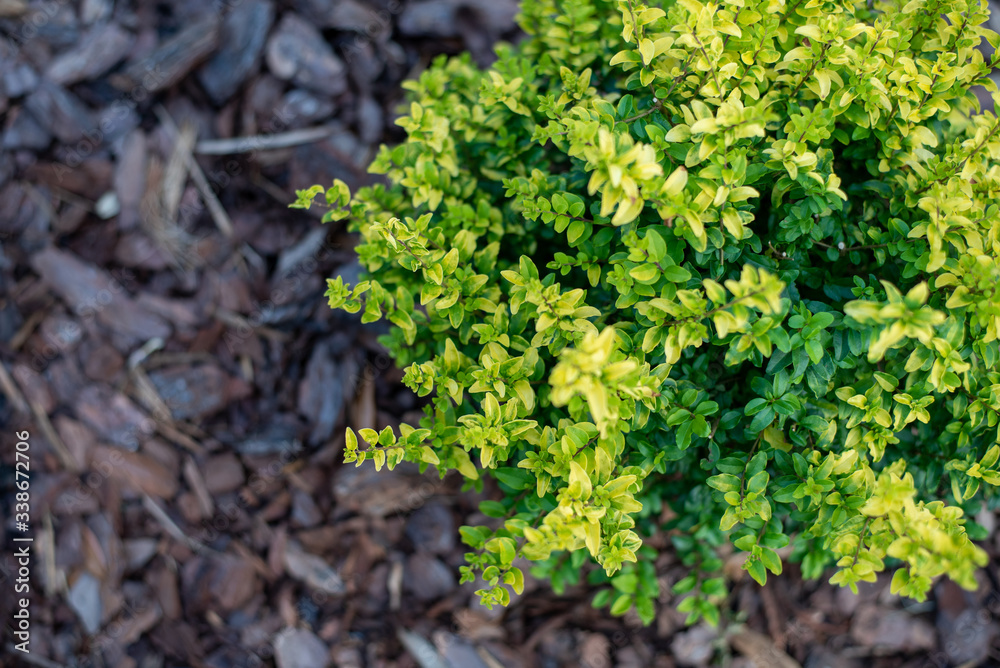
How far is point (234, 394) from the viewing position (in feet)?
13.3

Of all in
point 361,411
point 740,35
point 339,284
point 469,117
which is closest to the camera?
point 740,35

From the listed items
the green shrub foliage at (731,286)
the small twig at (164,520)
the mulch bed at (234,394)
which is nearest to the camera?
the green shrub foliage at (731,286)

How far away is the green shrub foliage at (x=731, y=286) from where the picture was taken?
2.04 m

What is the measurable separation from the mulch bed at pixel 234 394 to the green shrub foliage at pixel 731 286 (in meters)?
1.32

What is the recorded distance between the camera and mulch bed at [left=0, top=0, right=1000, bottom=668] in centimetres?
374

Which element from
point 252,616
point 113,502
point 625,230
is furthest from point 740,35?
point 113,502

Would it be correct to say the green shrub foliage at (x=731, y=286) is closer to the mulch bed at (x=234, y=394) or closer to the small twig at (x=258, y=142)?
the mulch bed at (x=234, y=394)

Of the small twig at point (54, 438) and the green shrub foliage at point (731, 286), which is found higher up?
the green shrub foliage at point (731, 286)

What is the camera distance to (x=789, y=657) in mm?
3750

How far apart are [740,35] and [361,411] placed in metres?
2.74

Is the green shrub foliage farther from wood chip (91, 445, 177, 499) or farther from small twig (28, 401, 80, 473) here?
small twig (28, 401, 80, 473)

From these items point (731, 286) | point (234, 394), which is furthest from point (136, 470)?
point (731, 286)

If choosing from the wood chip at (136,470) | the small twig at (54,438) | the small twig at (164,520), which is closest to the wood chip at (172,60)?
the small twig at (54,438)

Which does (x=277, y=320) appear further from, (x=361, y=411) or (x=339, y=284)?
(x=339, y=284)
